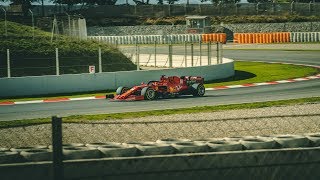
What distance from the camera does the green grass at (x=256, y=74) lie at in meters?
22.5

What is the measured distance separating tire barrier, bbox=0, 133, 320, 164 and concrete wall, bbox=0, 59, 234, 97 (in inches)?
575

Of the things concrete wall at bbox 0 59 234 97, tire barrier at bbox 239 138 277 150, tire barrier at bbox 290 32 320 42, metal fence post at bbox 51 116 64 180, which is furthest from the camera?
tire barrier at bbox 290 32 320 42

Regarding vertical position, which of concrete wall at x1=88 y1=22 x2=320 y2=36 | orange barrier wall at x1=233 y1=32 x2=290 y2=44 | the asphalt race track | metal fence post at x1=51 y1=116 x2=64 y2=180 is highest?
concrete wall at x1=88 y1=22 x2=320 y2=36

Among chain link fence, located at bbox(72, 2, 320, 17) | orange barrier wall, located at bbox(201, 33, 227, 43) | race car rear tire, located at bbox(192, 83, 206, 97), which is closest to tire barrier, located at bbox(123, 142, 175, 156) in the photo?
race car rear tire, located at bbox(192, 83, 206, 97)

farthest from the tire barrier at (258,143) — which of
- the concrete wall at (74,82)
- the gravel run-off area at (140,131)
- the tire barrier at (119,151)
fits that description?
the concrete wall at (74,82)

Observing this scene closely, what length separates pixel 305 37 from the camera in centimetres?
5075

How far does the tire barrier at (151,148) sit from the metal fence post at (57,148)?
4.33ft

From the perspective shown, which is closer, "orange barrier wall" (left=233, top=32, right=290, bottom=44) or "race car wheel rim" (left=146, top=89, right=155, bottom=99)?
"race car wheel rim" (left=146, top=89, right=155, bottom=99)

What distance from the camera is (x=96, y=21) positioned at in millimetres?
66688

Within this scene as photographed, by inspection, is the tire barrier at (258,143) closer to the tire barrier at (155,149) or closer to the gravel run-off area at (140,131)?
the gravel run-off area at (140,131)

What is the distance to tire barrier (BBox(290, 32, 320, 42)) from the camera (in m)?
50.2

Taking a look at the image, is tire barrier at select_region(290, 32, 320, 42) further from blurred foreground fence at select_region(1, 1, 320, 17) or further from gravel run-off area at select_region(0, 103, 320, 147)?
gravel run-off area at select_region(0, 103, 320, 147)

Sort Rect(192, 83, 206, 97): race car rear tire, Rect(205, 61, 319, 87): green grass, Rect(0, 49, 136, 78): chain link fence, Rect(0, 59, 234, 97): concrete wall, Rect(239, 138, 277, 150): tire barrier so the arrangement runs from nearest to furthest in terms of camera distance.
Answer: Rect(239, 138, 277, 150): tire barrier, Rect(192, 83, 206, 97): race car rear tire, Rect(0, 59, 234, 97): concrete wall, Rect(0, 49, 136, 78): chain link fence, Rect(205, 61, 319, 87): green grass

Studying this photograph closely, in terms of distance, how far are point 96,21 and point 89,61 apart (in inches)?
1586
